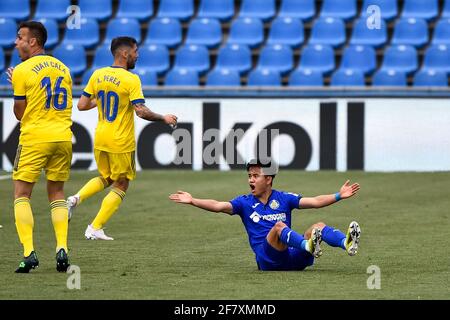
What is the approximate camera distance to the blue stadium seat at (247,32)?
→ 2094 centimetres

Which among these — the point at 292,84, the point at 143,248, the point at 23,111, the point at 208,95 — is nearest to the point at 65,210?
the point at 23,111

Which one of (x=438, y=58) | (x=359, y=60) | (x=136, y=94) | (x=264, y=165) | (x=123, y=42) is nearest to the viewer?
(x=264, y=165)

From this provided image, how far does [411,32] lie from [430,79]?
135 cm

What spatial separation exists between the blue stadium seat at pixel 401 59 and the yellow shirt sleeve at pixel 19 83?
1196 centimetres

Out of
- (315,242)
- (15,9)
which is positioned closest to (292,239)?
(315,242)

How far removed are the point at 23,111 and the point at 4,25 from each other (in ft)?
40.3

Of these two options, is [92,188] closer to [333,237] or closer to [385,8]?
[333,237]

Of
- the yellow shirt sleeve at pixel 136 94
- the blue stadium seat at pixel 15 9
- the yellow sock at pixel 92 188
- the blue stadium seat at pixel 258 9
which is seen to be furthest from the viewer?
the blue stadium seat at pixel 15 9

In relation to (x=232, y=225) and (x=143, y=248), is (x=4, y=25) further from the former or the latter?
(x=143, y=248)

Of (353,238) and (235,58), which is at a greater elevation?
(235,58)

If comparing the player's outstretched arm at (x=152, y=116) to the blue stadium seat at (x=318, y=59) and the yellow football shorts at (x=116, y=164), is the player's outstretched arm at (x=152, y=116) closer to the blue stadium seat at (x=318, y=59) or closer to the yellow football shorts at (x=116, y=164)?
the yellow football shorts at (x=116, y=164)

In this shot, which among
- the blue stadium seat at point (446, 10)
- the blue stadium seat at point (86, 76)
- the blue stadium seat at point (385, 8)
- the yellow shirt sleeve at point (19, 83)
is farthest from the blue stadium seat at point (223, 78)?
the yellow shirt sleeve at point (19, 83)

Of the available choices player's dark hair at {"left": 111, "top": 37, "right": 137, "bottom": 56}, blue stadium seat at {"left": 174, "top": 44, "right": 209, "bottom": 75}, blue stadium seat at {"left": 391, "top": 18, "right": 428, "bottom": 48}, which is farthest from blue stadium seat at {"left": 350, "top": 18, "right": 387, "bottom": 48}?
player's dark hair at {"left": 111, "top": 37, "right": 137, "bottom": 56}

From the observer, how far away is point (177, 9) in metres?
21.5
